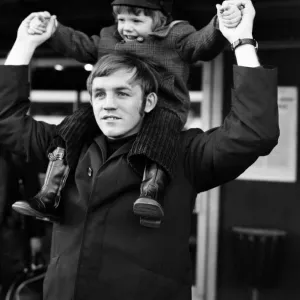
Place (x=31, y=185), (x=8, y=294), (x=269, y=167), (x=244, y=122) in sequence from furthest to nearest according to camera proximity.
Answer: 1. (x=269, y=167)
2. (x=31, y=185)
3. (x=8, y=294)
4. (x=244, y=122)

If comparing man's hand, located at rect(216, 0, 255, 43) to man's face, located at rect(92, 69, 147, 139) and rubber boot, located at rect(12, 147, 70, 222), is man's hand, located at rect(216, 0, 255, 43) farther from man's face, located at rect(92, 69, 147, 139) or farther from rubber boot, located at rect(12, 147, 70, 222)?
rubber boot, located at rect(12, 147, 70, 222)

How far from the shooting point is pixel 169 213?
168cm

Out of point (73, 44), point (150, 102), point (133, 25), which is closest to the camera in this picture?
point (150, 102)

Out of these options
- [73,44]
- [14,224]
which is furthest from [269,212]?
[73,44]

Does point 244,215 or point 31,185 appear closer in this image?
point 31,185

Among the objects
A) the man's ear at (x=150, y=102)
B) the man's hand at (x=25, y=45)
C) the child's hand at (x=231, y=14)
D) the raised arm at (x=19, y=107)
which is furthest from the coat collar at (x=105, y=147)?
the child's hand at (x=231, y=14)

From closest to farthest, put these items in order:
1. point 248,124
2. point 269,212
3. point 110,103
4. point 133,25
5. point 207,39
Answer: point 248,124
point 110,103
point 207,39
point 133,25
point 269,212

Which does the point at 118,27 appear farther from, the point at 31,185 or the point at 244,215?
the point at 244,215

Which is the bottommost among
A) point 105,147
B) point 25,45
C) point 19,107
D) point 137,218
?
point 137,218

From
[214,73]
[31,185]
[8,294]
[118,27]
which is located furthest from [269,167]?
[118,27]

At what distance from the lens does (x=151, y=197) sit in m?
1.59

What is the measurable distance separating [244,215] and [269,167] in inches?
17.9

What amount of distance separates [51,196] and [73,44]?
27.2 inches

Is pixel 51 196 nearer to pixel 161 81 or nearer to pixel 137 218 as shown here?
pixel 137 218
